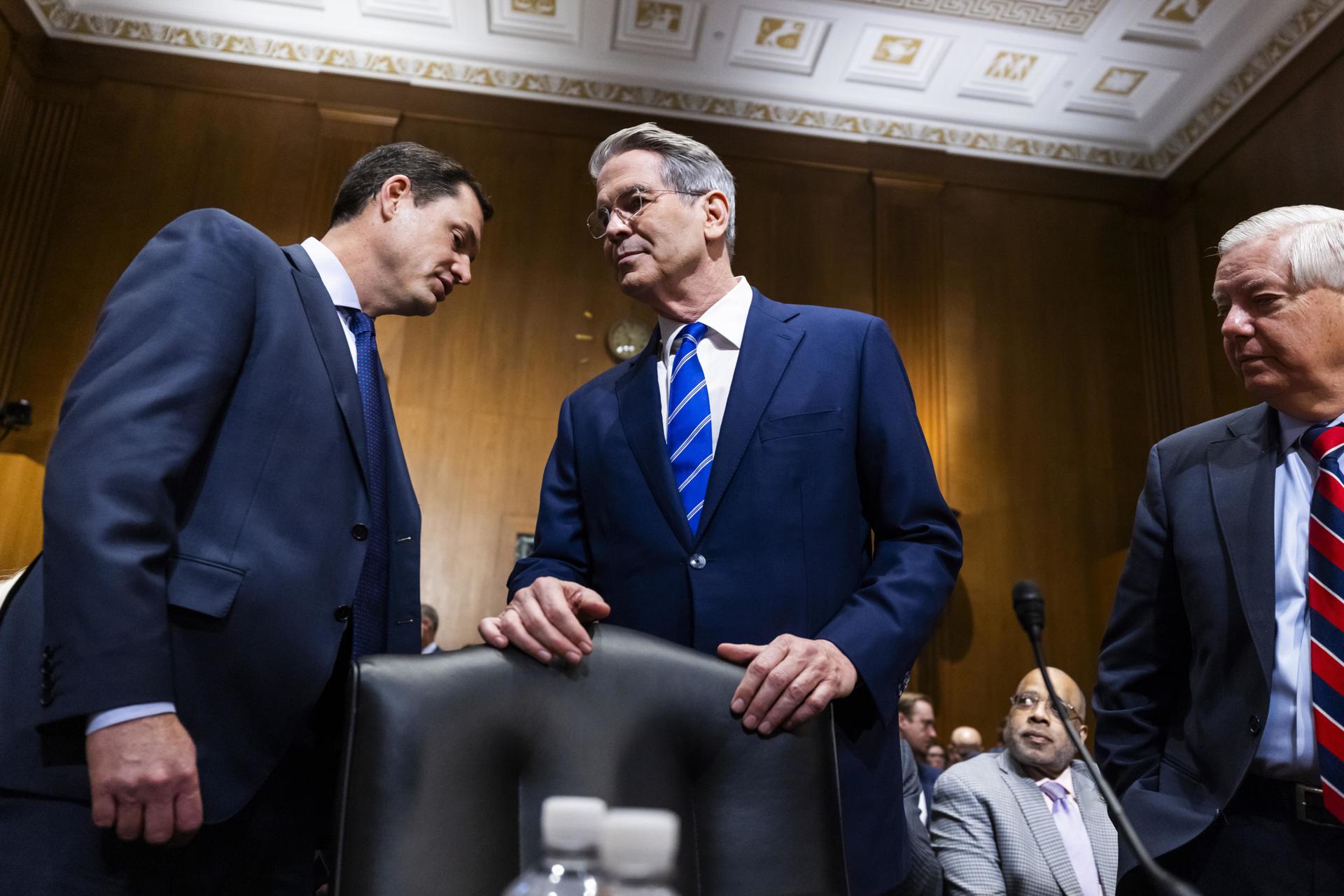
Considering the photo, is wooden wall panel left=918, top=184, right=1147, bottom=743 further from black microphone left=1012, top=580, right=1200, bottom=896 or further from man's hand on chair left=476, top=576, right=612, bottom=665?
man's hand on chair left=476, top=576, right=612, bottom=665

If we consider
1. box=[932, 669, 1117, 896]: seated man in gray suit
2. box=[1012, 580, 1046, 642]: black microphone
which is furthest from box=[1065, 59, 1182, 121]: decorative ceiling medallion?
box=[1012, 580, 1046, 642]: black microphone

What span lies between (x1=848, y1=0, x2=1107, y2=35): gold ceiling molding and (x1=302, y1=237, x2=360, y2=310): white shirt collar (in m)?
5.28

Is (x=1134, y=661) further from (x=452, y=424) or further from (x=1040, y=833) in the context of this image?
(x=452, y=424)

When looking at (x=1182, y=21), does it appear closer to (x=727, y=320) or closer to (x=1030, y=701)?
(x=1030, y=701)

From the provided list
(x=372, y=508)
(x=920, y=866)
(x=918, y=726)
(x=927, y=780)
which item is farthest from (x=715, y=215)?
(x=918, y=726)

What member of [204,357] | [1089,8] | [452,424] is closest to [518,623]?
[204,357]

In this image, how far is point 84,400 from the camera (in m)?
1.31

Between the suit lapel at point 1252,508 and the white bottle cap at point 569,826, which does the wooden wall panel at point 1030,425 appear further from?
the white bottle cap at point 569,826

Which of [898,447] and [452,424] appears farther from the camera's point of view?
[452,424]

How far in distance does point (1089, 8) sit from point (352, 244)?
18.9ft

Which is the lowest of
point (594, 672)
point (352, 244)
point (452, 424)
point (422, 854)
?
point (422, 854)

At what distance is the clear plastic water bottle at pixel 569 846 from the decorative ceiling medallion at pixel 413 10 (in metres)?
6.68

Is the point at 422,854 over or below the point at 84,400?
below

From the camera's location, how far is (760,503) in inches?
61.1
